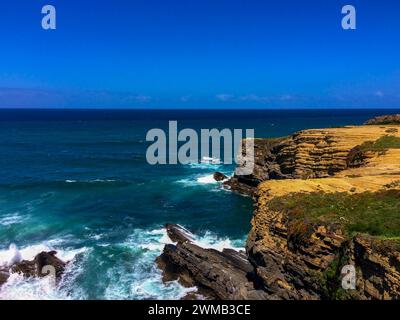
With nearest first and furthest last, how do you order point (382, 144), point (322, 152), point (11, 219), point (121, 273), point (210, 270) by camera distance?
point (210, 270) < point (121, 273) < point (382, 144) < point (322, 152) < point (11, 219)

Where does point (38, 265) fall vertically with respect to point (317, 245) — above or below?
below

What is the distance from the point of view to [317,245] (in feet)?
71.0

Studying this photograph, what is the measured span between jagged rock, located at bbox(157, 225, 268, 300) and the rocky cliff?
0.08 m

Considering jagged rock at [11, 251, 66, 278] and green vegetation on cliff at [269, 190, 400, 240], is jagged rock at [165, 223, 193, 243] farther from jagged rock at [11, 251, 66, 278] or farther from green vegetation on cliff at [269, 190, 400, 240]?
green vegetation on cliff at [269, 190, 400, 240]

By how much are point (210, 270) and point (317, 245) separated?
13466mm

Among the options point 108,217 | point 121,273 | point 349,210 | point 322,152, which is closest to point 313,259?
point 349,210

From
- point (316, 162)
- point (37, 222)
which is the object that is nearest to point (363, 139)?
point (316, 162)

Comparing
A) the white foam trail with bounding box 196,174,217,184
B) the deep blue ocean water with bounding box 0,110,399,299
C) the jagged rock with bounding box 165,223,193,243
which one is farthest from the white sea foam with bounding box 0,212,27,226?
the white foam trail with bounding box 196,174,217,184

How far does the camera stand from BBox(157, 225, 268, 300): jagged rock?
31016mm

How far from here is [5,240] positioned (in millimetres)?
44406

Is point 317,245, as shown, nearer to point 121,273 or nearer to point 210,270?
point 210,270

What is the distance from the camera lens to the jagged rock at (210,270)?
31016mm

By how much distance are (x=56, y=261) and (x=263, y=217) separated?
21897mm

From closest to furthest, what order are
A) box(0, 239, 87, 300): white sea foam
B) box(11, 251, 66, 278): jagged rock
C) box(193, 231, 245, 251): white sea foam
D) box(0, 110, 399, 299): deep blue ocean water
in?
box(0, 239, 87, 300): white sea foam < box(0, 110, 399, 299): deep blue ocean water < box(11, 251, 66, 278): jagged rock < box(193, 231, 245, 251): white sea foam
